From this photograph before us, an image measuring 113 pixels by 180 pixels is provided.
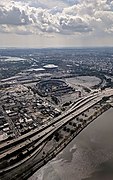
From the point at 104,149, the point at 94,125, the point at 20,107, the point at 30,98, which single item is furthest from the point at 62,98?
the point at 104,149

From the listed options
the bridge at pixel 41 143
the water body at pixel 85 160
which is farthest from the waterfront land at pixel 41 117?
the water body at pixel 85 160

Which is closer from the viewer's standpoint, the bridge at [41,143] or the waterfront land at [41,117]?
the bridge at [41,143]

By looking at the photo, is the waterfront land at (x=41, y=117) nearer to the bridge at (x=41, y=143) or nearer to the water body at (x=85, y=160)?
the bridge at (x=41, y=143)

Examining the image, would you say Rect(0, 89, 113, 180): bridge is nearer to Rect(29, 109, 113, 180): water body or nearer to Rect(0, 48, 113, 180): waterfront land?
Rect(0, 48, 113, 180): waterfront land

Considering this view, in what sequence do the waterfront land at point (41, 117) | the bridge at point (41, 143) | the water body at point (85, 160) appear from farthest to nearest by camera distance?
the waterfront land at point (41, 117)
the bridge at point (41, 143)
the water body at point (85, 160)

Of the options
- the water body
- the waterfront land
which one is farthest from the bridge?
the water body

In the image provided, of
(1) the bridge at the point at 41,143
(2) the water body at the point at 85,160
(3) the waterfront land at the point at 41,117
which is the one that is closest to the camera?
(2) the water body at the point at 85,160

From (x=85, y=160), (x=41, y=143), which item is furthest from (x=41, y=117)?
(x=85, y=160)

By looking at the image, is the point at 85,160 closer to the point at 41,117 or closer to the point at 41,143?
the point at 41,143
